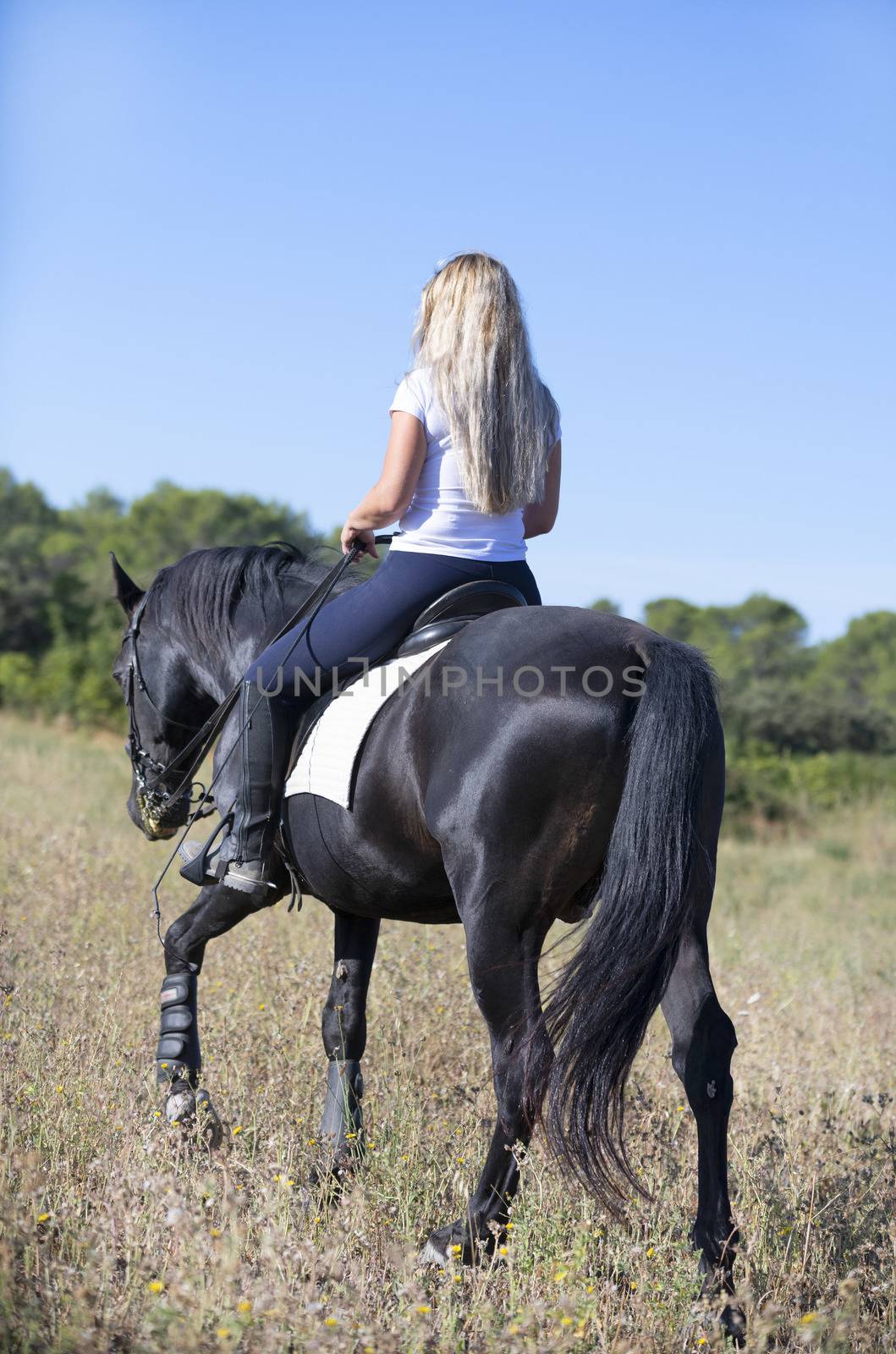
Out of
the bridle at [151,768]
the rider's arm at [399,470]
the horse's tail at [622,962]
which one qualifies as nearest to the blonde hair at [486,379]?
the rider's arm at [399,470]

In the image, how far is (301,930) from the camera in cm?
727

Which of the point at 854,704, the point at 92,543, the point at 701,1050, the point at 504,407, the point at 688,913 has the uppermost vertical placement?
the point at 92,543

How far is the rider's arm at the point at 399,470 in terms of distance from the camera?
3.55 metres

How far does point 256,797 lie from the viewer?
153 inches

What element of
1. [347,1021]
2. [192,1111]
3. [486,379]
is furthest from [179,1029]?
[486,379]

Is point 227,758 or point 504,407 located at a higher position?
point 504,407

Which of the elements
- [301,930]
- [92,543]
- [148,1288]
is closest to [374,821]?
[148,1288]

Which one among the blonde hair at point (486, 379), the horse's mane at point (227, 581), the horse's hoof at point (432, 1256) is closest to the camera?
the horse's hoof at point (432, 1256)

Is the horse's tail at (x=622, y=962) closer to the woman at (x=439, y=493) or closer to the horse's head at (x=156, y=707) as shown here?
the woman at (x=439, y=493)

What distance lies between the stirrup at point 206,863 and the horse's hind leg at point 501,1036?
3.80ft

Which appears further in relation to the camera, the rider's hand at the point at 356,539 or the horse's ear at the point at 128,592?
the horse's ear at the point at 128,592

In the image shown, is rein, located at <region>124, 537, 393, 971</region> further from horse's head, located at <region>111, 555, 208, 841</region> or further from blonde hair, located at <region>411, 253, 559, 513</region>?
blonde hair, located at <region>411, 253, 559, 513</region>

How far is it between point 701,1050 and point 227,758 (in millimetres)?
1866

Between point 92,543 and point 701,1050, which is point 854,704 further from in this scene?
point 92,543
